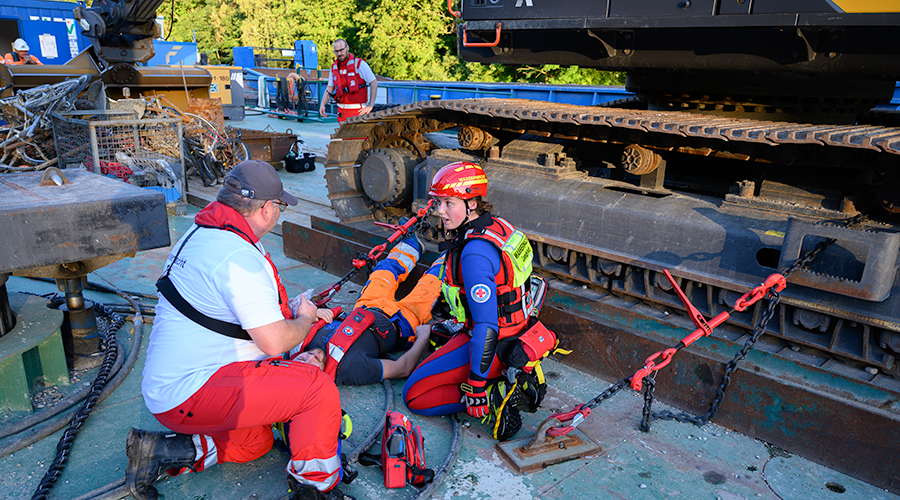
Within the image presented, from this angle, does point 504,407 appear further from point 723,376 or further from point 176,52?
point 176,52

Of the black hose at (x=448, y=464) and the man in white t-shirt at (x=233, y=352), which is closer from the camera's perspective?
the man in white t-shirt at (x=233, y=352)

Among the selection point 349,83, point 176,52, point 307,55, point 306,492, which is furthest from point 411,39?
point 306,492

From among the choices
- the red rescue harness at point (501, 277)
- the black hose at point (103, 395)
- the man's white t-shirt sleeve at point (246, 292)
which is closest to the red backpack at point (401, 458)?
the red rescue harness at point (501, 277)

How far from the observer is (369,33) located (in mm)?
35156

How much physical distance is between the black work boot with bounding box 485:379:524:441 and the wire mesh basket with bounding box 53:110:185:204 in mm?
5741

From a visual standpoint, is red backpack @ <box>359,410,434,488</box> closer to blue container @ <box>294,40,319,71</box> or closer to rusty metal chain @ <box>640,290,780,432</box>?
rusty metal chain @ <box>640,290,780,432</box>

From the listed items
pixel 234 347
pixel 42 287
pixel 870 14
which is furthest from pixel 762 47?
pixel 42 287

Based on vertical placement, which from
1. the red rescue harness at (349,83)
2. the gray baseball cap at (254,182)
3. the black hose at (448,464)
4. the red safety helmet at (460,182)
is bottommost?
the black hose at (448,464)

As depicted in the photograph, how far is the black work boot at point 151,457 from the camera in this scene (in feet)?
9.32

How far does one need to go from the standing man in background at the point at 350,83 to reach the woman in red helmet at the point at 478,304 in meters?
5.30

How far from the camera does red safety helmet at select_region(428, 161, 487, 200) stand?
138 inches

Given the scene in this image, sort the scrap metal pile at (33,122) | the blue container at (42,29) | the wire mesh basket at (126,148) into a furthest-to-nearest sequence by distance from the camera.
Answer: the blue container at (42,29) < the scrap metal pile at (33,122) < the wire mesh basket at (126,148)

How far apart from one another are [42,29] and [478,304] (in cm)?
2571

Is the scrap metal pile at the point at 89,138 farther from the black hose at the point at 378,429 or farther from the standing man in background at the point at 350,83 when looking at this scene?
the black hose at the point at 378,429
